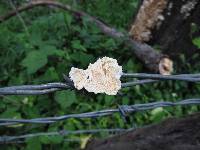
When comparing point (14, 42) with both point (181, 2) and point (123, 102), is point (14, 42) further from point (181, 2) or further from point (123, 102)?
point (181, 2)

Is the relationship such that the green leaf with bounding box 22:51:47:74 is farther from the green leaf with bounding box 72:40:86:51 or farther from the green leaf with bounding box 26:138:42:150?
the green leaf with bounding box 26:138:42:150

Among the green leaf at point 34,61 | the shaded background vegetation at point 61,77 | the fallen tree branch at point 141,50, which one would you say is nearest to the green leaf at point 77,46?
the shaded background vegetation at point 61,77

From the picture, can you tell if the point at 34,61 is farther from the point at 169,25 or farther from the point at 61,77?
the point at 169,25

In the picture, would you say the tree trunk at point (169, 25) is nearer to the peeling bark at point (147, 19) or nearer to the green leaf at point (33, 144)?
the peeling bark at point (147, 19)

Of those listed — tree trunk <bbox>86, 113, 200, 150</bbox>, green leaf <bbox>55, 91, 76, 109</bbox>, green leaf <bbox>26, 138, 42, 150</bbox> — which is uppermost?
green leaf <bbox>55, 91, 76, 109</bbox>

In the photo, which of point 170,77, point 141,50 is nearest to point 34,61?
point 141,50

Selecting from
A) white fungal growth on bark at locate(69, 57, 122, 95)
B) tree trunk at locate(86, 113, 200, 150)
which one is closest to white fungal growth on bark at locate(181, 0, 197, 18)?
tree trunk at locate(86, 113, 200, 150)
